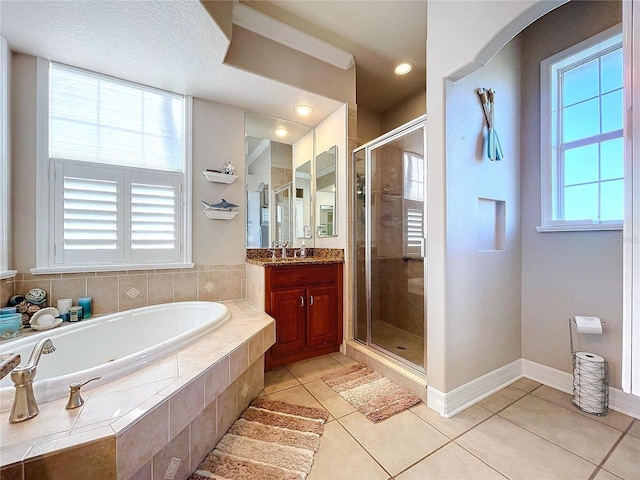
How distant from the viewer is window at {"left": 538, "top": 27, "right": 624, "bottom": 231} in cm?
176

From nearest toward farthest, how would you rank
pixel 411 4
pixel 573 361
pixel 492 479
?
pixel 492 479 → pixel 573 361 → pixel 411 4

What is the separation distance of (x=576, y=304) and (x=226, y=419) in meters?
2.48

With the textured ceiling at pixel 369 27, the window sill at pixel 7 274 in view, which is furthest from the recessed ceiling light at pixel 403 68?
the window sill at pixel 7 274

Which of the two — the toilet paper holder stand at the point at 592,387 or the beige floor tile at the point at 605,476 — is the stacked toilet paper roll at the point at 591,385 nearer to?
the toilet paper holder stand at the point at 592,387

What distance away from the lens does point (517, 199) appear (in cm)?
208

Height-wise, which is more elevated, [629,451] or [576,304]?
[576,304]

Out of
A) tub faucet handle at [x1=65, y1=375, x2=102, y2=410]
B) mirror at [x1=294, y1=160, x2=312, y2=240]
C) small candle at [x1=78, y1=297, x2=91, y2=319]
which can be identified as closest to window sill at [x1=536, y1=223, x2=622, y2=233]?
mirror at [x1=294, y1=160, x2=312, y2=240]

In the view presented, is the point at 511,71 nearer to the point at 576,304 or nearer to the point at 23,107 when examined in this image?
the point at 576,304

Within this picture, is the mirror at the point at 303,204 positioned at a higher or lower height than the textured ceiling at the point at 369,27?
lower

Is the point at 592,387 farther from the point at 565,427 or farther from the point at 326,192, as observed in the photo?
the point at 326,192

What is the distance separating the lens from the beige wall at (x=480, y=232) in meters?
1.63

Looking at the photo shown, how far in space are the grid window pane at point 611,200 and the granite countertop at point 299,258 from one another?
1.95 metres

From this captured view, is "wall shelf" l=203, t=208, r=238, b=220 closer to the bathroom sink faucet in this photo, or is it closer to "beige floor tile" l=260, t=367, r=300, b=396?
"beige floor tile" l=260, t=367, r=300, b=396

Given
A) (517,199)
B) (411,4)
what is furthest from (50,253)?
(517,199)
